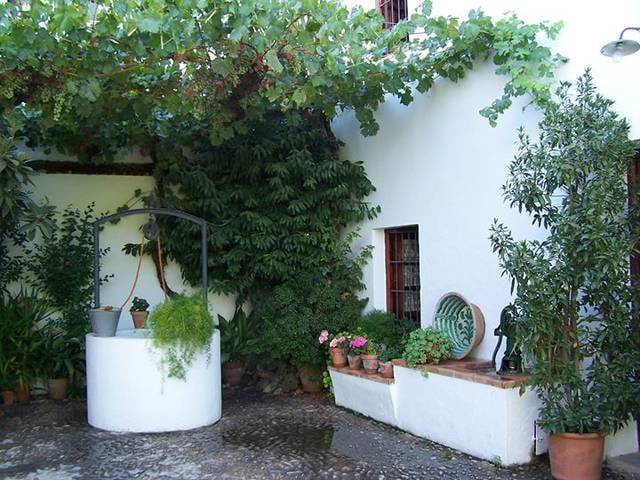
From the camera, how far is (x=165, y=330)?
5.75m

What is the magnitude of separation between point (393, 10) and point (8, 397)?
20.1ft

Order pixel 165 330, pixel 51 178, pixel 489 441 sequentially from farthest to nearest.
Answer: pixel 51 178 < pixel 165 330 < pixel 489 441

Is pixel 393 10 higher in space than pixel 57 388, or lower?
higher

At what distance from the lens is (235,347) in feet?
25.3

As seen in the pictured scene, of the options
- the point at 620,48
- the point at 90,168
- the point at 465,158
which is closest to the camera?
the point at 620,48

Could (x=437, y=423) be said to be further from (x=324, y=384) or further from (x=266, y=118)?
(x=266, y=118)

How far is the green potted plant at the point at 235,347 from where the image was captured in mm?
7711

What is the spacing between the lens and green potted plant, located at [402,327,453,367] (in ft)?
18.2

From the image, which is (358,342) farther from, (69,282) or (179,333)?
(69,282)

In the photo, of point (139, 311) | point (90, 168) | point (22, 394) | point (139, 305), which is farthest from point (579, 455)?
point (90, 168)

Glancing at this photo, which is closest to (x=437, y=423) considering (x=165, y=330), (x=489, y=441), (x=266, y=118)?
(x=489, y=441)

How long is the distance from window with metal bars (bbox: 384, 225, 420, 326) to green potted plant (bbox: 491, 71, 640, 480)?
2328 mm

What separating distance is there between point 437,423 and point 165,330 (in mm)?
2503

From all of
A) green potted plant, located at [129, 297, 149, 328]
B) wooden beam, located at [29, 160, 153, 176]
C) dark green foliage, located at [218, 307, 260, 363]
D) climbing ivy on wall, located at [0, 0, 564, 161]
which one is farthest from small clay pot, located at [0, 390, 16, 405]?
climbing ivy on wall, located at [0, 0, 564, 161]
